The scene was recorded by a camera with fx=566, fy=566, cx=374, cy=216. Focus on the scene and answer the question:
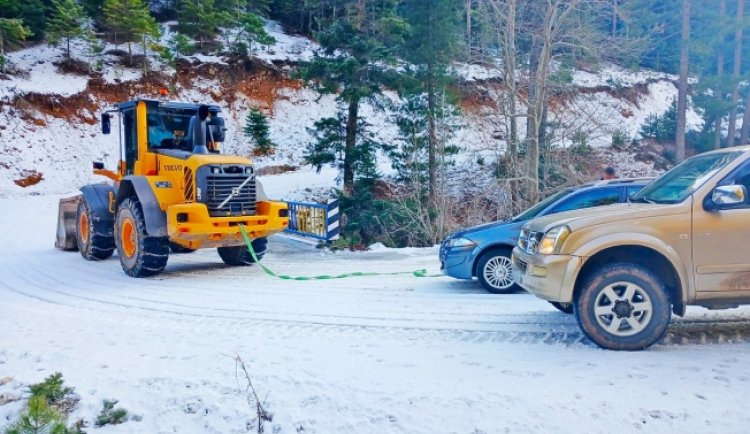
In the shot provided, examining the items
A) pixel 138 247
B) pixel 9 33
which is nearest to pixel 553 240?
pixel 138 247

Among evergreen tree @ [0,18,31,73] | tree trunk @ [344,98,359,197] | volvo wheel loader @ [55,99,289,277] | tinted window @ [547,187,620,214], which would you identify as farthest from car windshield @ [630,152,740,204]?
evergreen tree @ [0,18,31,73]

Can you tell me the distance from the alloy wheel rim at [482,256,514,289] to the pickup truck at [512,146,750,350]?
9.01 ft

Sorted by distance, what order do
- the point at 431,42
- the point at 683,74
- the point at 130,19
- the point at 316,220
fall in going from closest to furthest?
the point at 316,220 → the point at 431,42 → the point at 683,74 → the point at 130,19

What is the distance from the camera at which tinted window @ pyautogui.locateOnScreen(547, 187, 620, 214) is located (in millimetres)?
7863

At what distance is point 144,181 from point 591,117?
1262 centimetres

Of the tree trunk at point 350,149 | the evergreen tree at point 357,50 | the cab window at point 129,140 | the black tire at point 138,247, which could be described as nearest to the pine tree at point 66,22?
the evergreen tree at point 357,50

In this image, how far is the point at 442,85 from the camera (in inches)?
797

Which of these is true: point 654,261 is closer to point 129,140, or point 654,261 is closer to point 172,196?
point 172,196

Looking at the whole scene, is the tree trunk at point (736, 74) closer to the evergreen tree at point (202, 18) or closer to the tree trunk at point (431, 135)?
the tree trunk at point (431, 135)

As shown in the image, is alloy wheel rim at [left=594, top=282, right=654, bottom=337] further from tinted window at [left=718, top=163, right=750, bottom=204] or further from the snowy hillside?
the snowy hillside

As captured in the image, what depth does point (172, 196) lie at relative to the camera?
973 centimetres

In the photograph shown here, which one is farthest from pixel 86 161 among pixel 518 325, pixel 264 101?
pixel 518 325

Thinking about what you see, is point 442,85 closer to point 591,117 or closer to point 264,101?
point 591,117

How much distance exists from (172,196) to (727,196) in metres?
8.12
